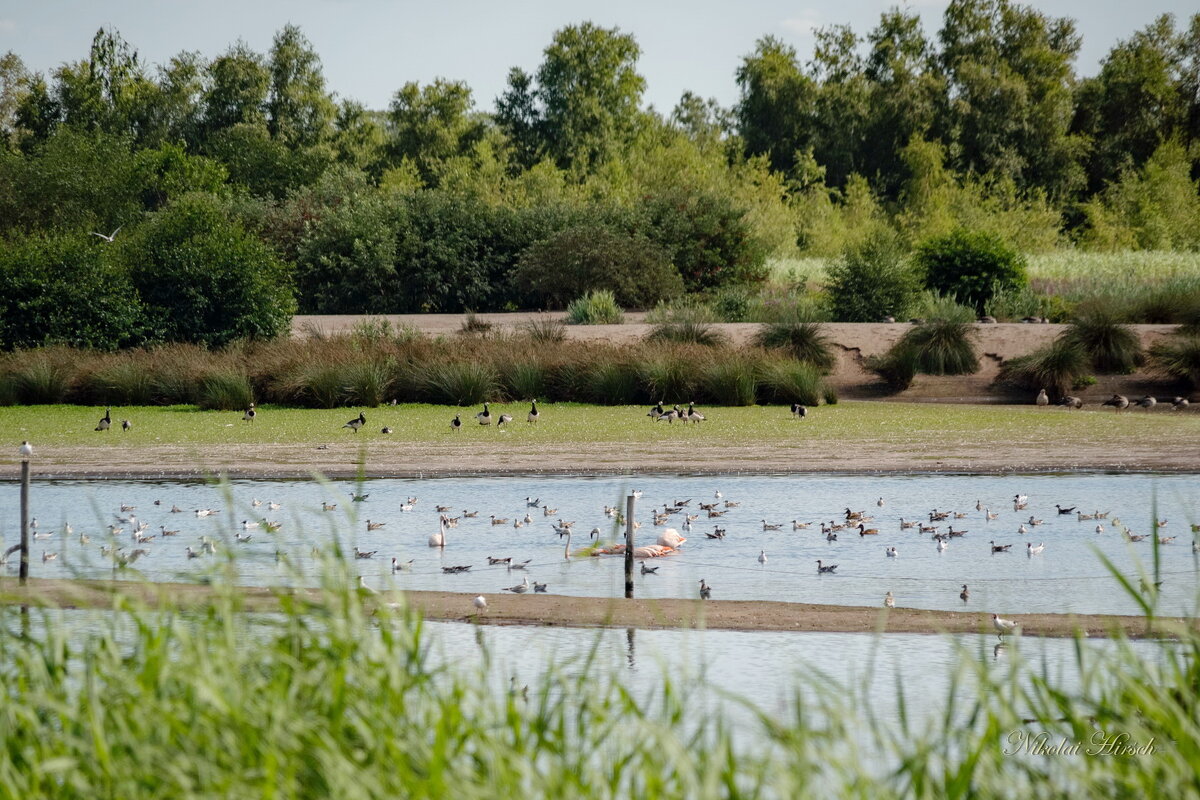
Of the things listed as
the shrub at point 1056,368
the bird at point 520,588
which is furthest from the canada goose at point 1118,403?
the bird at point 520,588

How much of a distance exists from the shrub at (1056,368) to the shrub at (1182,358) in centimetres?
133

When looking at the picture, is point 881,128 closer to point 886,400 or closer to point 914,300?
point 914,300

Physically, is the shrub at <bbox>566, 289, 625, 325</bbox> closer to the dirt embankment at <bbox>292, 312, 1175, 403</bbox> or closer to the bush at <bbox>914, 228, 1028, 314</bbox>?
the dirt embankment at <bbox>292, 312, 1175, 403</bbox>

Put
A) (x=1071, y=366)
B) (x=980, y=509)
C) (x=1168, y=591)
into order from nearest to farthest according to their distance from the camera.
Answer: (x=1168, y=591), (x=980, y=509), (x=1071, y=366)

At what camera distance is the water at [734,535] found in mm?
10297

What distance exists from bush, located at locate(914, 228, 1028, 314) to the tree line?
7.64 metres

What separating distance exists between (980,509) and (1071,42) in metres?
70.0

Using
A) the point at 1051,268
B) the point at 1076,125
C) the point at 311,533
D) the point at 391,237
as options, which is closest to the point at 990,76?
the point at 1076,125

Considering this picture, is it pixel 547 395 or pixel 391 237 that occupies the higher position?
pixel 391 237

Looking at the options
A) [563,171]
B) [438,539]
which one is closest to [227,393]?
[438,539]

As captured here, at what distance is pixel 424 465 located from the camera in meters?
17.2

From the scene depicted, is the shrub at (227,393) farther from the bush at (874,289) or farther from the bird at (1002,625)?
the bird at (1002,625)

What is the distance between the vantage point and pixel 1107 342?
1031 inches

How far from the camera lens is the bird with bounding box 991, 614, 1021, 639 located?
8.38 m
